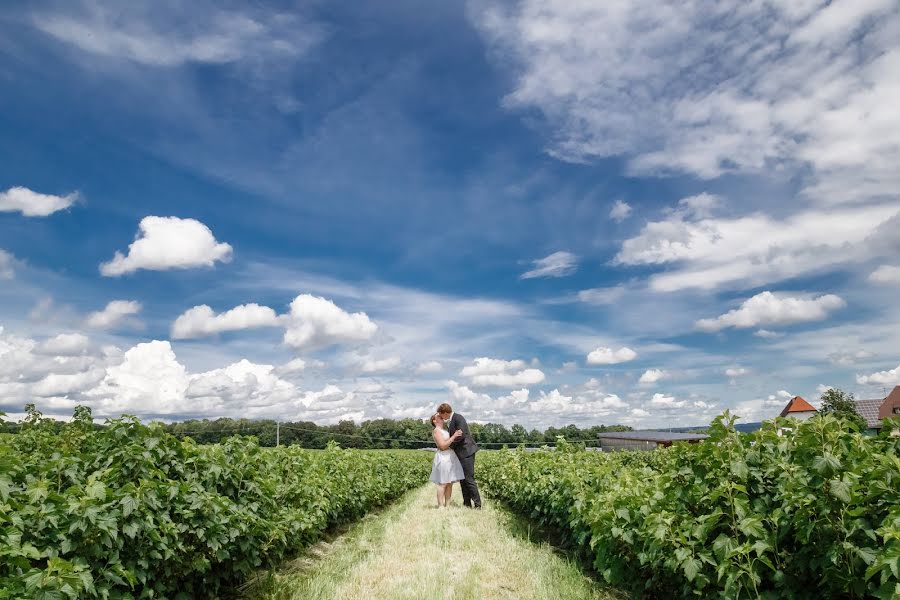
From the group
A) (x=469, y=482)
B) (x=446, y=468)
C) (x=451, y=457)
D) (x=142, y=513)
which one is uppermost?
(x=142, y=513)

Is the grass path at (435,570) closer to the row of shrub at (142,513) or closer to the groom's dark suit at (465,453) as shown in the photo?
the row of shrub at (142,513)

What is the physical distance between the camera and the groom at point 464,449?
1316 cm

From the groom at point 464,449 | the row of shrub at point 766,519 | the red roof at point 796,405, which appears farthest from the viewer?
the red roof at point 796,405

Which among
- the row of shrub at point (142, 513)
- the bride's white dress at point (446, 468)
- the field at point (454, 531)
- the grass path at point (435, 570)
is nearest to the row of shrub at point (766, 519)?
the field at point (454, 531)

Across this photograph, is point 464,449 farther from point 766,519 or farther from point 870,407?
point 870,407

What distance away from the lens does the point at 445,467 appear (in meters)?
12.7

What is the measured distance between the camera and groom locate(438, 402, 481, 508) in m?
13.2

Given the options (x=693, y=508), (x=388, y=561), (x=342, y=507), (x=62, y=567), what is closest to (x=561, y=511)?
(x=388, y=561)

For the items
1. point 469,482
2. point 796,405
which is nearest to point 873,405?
point 796,405

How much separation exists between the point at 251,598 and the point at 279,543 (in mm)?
897

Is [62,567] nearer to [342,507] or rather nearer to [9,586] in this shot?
[9,586]

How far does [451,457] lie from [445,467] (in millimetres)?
245

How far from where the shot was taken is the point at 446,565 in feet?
23.8

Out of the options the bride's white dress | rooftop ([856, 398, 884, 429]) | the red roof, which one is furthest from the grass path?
rooftop ([856, 398, 884, 429])
